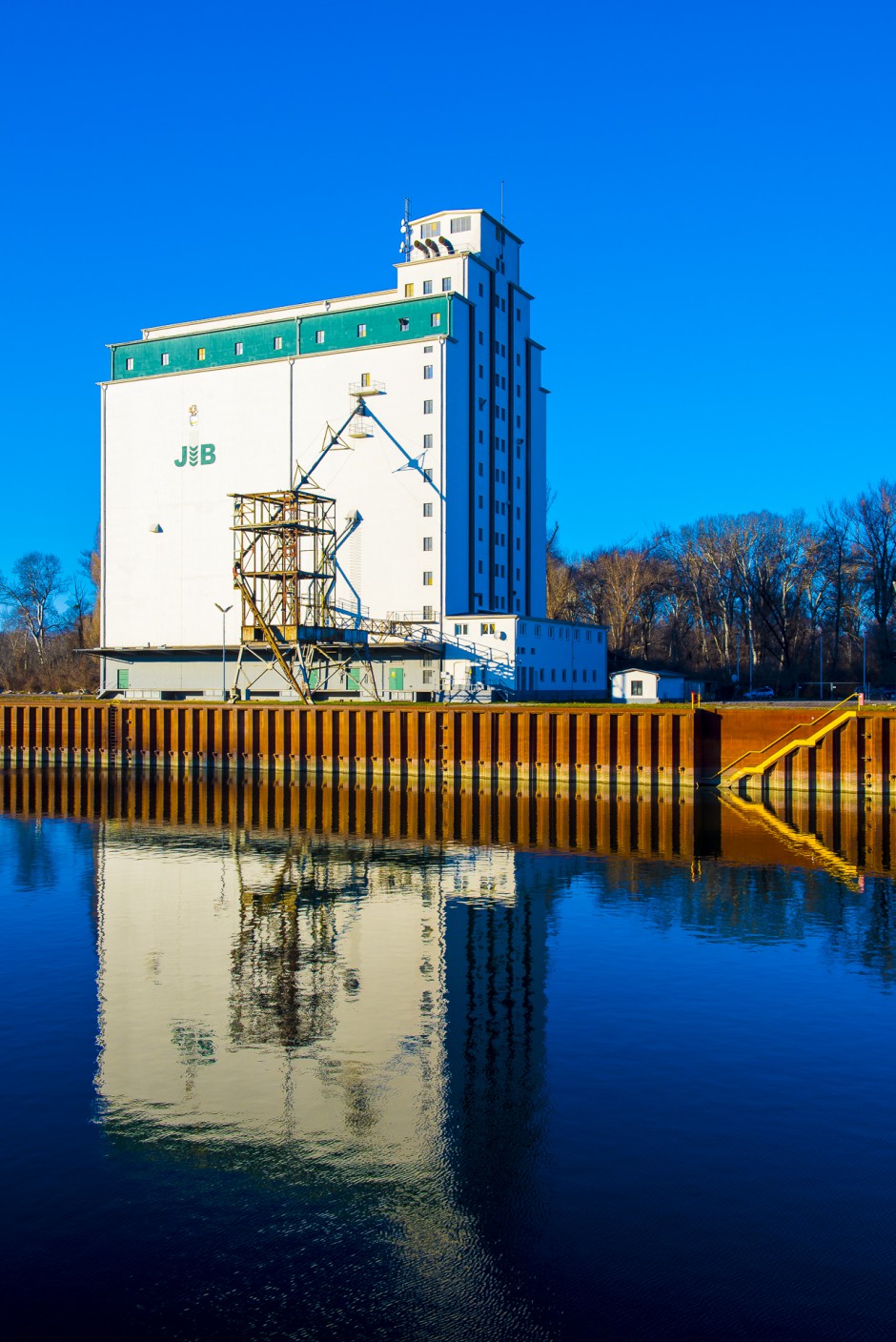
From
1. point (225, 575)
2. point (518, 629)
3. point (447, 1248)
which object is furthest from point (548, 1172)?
point (225, 575)

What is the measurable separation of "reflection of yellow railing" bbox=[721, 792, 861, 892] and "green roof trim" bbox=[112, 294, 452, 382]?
33.9 metres

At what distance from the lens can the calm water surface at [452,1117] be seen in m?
10.1

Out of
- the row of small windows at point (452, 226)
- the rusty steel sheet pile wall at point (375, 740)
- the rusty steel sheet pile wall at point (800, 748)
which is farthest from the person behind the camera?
the row of small windows at point (452, 226)

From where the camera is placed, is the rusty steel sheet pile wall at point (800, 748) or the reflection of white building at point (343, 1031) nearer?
the reflection of white building at point (343, 1031)

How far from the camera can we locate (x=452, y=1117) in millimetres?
13961

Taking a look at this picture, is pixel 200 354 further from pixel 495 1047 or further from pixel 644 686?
pixel 495 1047

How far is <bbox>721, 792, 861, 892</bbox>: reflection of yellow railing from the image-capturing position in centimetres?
3058

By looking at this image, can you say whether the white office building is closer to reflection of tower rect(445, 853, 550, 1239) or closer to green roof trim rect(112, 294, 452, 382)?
green roof trim rect(112, 294, 452, 382)

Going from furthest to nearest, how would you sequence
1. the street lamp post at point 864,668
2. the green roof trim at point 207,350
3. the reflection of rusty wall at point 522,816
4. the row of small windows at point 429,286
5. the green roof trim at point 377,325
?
1. the green roof trim at point 207,350
2. the row of small windows at point 429,286
3. the green roof trim at point 377,325
4. the street lamp post at point 864,668
5. the reflection of rusty wall at point 522,816

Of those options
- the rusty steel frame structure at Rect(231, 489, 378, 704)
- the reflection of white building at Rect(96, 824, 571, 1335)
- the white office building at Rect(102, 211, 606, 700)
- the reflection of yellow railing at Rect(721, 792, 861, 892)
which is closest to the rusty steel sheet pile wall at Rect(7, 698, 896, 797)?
the reflection of yellow railing at Rect(721, 792, 861, 892)

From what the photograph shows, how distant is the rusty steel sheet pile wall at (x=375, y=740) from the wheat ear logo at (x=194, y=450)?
1689 centimetres

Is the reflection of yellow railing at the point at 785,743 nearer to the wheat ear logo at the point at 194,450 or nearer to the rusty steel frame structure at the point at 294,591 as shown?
the rusty steel frame structure at the point at 294,591

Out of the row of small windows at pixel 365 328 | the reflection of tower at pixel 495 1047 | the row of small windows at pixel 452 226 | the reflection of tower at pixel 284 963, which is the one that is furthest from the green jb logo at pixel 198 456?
the reflection of tower at pixel 495 1047

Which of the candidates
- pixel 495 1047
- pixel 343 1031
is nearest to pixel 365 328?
pixel 343 1031
